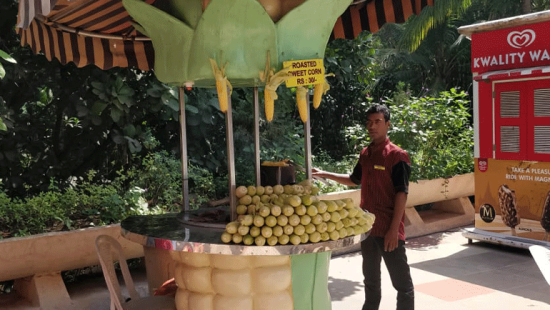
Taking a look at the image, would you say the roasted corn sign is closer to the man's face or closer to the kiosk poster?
the man's face

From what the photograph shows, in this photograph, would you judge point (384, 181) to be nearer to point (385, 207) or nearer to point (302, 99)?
point (385, 207)

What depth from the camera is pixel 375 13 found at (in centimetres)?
536

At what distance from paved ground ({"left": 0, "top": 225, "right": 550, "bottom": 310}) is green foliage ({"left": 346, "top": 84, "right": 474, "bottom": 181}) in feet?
4.79

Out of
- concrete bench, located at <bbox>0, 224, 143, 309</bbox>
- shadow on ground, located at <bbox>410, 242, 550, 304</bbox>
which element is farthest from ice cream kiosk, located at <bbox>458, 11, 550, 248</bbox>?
concrete bench, located at <bbox>0, 224, 143, 309</bbox>

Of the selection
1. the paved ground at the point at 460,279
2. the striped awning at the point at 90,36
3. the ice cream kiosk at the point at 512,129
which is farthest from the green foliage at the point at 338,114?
the striped awning at the point at 90,36

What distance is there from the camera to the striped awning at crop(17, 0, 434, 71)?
16.6 feet

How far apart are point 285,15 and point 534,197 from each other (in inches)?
190

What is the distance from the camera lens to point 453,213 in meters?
9.72

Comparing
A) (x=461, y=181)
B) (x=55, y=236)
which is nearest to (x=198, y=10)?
(x=55, y=236)

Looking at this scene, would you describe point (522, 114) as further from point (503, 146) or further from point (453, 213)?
point (453, 213)

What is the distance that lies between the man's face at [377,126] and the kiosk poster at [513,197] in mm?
3364

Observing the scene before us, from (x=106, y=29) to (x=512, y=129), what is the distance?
16.6 feet

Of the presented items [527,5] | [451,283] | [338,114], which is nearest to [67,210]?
[451,283]

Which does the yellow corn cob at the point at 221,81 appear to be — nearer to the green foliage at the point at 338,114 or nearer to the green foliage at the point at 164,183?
the green foliage at the point at 164,183
